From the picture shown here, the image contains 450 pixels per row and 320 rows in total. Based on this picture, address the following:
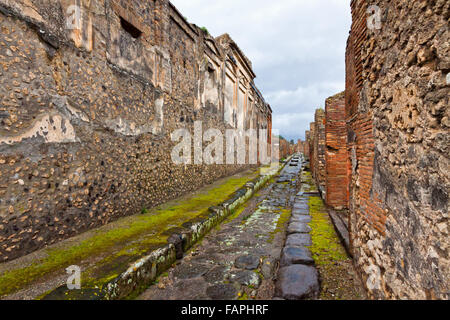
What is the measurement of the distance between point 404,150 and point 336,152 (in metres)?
3.80

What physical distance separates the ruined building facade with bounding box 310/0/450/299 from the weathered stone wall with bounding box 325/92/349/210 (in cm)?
257

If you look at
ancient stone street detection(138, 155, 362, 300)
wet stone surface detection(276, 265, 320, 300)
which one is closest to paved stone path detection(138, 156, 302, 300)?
ancient stone street detection(138, 155, 362, 300)

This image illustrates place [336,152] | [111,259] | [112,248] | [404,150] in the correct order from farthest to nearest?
[336,152], [112,248], [111,259], [404,150]

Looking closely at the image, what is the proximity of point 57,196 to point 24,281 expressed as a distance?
43.3 inches

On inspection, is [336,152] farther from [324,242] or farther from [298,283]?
[298,283]

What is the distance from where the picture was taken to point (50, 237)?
9.12 ft

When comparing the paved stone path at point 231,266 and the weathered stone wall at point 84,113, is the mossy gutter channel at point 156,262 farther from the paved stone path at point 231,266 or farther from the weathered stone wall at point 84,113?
the weathered stone wall at point 84,113

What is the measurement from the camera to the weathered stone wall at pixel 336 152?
16.2 feet

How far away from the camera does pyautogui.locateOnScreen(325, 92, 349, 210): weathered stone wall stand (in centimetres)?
495

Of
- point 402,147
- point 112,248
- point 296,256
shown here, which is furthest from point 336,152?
point 112,248

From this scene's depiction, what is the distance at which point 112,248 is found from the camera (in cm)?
268

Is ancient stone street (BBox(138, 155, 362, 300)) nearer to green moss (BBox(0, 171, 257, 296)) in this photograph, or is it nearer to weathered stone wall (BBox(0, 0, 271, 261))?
green moss (BBox(0, 171, 257, 296))

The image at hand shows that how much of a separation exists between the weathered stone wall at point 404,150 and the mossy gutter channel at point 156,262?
198 cm

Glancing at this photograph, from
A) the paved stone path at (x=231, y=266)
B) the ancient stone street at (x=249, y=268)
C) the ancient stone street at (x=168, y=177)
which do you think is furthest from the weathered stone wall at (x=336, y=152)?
the paved stone path at (x=231, y=266)
